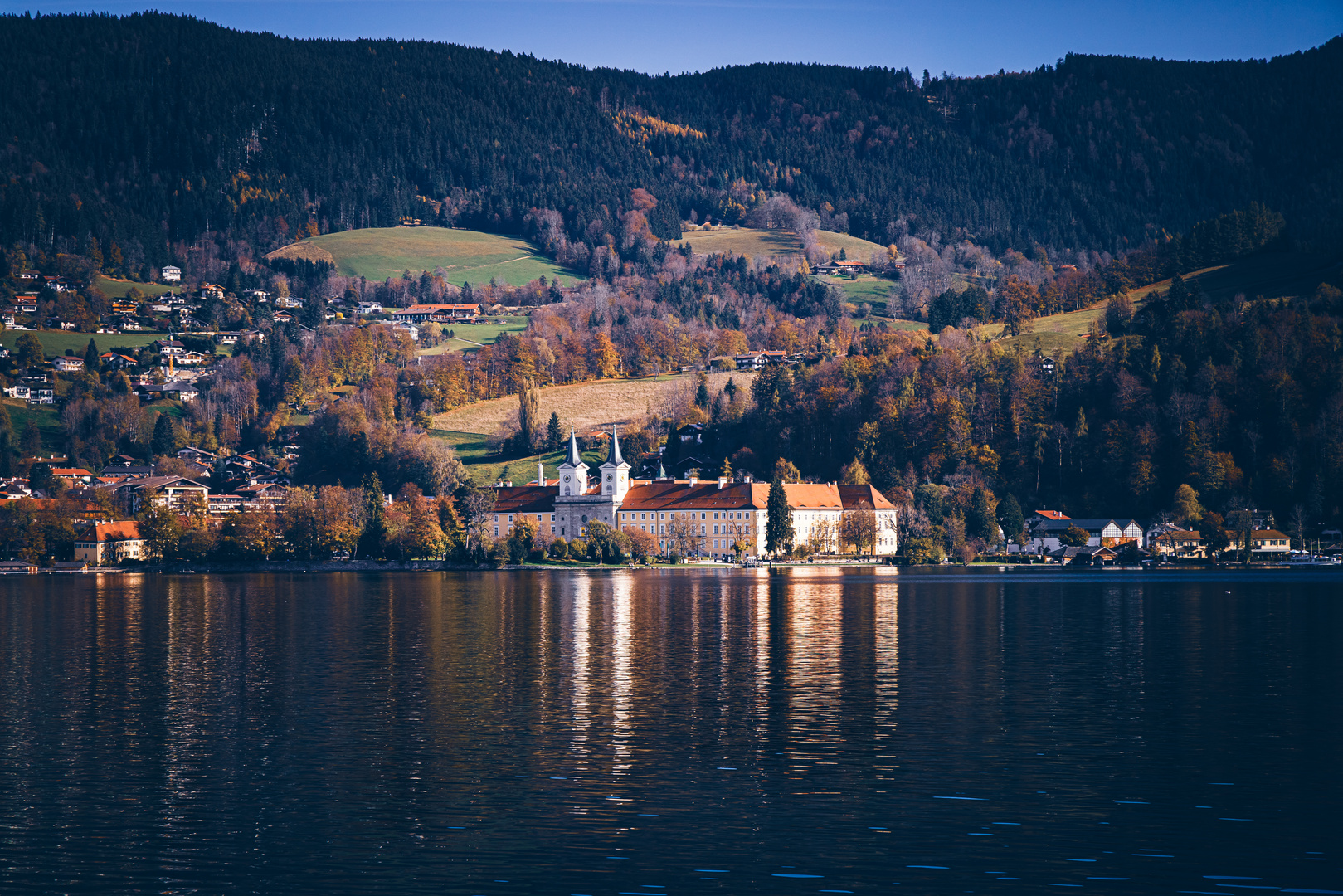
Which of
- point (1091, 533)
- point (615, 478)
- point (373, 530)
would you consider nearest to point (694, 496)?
point (615, 478)

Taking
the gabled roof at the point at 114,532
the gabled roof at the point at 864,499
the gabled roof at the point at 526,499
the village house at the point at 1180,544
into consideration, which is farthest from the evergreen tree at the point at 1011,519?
the gabled roof at the point at 114,532

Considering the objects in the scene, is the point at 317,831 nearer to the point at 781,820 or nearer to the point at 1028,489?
the point at 781,820

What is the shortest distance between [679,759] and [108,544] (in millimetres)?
138967

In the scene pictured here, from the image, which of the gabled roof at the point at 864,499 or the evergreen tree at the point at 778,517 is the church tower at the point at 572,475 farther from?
the evergreen tree at the point at 778,517

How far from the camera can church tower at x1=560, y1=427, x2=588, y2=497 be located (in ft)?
595

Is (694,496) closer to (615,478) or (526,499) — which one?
Result: (615,478)

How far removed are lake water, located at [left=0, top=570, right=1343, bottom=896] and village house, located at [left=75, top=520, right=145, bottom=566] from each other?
9317 centimetres

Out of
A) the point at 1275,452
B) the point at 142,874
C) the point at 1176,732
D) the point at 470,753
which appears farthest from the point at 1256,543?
the point at 142,874

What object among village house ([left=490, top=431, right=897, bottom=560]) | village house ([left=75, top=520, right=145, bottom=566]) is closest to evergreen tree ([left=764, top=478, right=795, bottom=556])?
village house ([left=490, top=431, right=897, bottom=560])

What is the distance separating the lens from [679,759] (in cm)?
3309

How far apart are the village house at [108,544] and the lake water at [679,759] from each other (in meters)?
93.2

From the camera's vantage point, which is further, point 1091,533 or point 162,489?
point 162,489

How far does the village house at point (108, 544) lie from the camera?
512ft

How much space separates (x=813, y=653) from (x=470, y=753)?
76.6 feet
